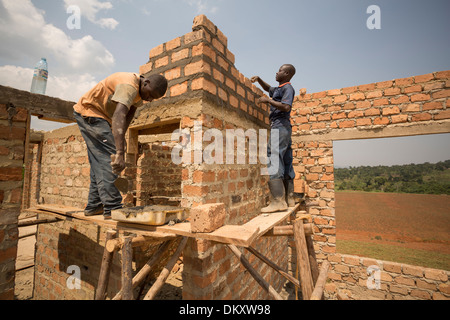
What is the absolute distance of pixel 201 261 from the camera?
5.88 feet

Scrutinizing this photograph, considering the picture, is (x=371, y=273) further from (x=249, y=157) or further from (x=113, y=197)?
(x=113, y=197)

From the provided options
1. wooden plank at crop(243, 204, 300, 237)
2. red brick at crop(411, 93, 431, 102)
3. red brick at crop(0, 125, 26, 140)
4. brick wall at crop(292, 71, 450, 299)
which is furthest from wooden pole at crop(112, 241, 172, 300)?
red brick at crop(411, 93, 431, 102)

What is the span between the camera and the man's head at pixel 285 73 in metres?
2.76

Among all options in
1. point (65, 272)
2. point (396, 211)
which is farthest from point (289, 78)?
point (396, 211)

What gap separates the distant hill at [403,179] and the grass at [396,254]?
1951cm

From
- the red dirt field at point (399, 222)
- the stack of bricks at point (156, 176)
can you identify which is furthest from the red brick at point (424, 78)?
the red dirt field at point (399, 222)

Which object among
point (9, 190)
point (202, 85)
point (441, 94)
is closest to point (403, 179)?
point (441, 94)

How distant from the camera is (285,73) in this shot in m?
2.75

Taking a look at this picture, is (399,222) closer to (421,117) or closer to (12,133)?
(421,117)

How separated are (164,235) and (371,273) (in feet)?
14.2

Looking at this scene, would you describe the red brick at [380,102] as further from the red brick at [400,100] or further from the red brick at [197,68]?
the red brick at [197,68]

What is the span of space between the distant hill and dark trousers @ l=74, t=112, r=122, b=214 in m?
30.8

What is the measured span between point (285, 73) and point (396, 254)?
10.3 meters

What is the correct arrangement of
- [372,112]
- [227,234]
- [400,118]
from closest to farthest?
[227,234] < [400,118] < [372,112]
